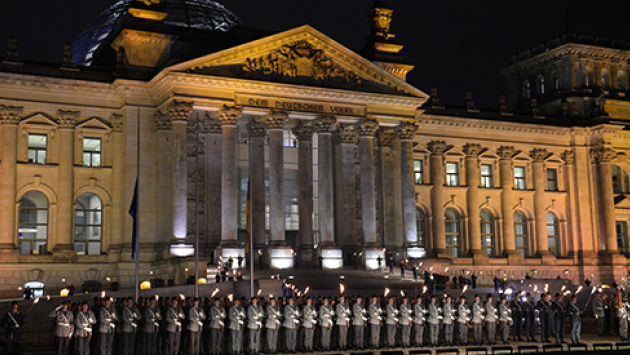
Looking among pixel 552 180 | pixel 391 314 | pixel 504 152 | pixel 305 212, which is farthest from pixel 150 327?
pixel 552 180

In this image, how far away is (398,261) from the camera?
51938 millimetres

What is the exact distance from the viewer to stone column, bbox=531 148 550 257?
6372 centimetres

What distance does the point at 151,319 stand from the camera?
27438mm

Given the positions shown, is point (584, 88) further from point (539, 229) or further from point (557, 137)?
point (539, 229)

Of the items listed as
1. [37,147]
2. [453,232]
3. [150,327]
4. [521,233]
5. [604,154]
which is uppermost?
[604,154]

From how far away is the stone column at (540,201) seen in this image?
63.7m

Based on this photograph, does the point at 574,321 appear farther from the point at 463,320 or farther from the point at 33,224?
the point at 33,224

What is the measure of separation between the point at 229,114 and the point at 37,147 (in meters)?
11.7

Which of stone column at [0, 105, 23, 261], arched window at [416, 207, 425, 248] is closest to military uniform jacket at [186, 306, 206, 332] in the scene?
stone column at [0, 105, 23, 261]

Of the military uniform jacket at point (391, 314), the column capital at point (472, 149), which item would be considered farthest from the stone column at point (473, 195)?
the military uniform jacket at point (391, 314)

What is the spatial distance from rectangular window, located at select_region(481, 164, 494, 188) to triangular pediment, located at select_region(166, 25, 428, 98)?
45.1 feet

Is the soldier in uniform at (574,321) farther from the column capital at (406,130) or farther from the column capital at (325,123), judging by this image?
the column capital at (406,130)

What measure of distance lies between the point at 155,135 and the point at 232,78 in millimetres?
6026

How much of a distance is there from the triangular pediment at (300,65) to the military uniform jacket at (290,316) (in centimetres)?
2133
